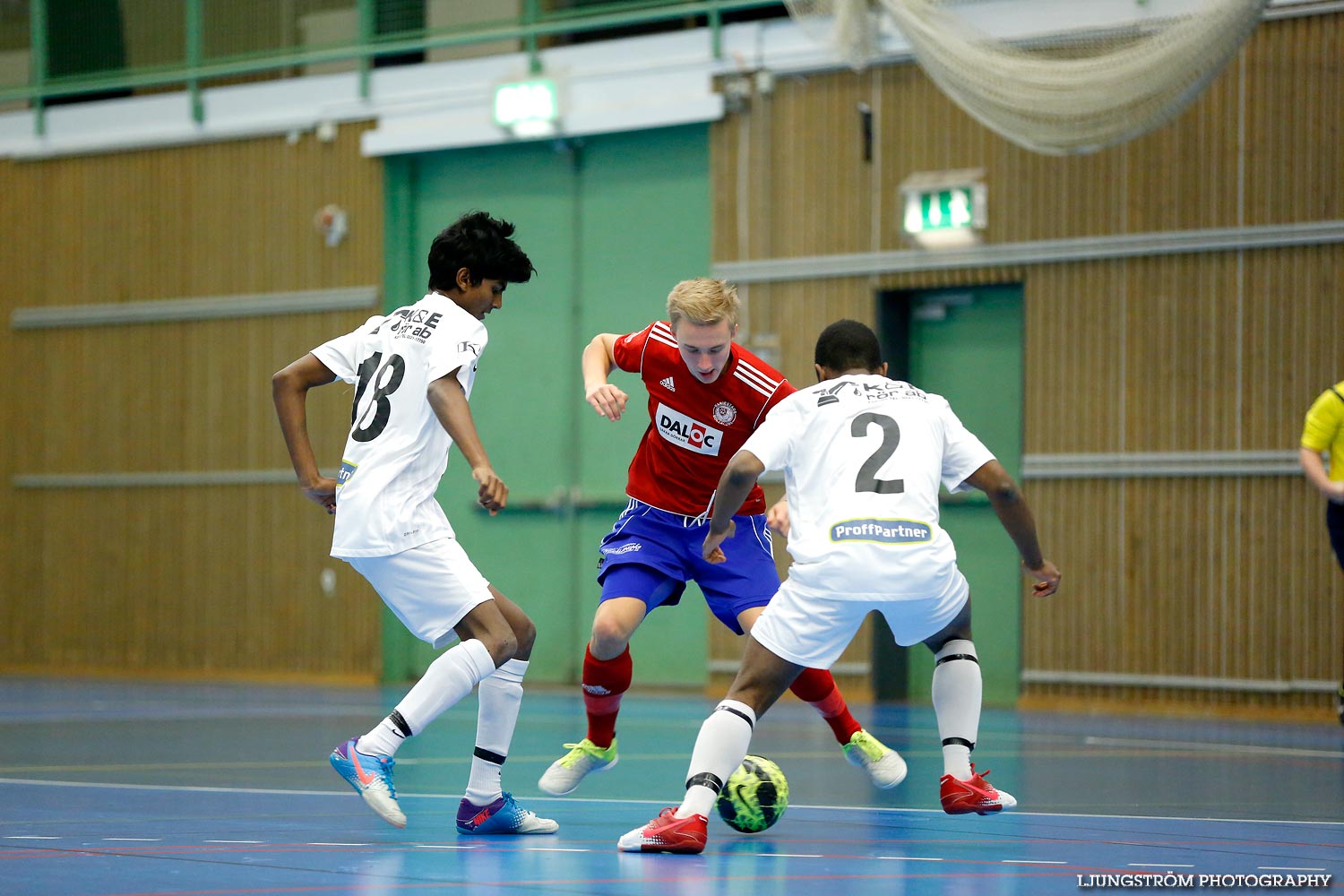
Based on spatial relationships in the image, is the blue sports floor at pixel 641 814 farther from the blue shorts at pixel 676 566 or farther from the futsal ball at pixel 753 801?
the blue shorts at pixel 676 566

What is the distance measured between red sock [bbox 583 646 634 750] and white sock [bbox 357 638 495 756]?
0.95 m

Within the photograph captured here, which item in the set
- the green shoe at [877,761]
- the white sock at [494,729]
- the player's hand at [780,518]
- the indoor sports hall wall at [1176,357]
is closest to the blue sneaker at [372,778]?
the white sock at [494,729]

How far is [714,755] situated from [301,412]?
6.10ft

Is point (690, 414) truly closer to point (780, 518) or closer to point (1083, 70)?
point (780, 518)

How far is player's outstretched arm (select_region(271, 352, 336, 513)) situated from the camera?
5375mm

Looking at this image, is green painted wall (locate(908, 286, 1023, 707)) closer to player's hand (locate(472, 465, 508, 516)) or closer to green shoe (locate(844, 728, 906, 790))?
green shoe (locate(844, 728, 906, 790))

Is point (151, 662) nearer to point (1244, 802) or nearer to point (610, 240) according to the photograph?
point (610, 240)

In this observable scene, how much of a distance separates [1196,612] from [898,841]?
6.99 metres

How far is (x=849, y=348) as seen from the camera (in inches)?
201

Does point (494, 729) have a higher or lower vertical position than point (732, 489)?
lower

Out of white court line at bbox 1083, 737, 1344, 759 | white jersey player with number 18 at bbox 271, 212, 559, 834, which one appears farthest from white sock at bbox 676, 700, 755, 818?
white court line at bbox 1083, 737, 1344, 759

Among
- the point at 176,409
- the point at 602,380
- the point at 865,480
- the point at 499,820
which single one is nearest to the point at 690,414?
the point at 602,380

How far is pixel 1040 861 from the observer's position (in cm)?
447

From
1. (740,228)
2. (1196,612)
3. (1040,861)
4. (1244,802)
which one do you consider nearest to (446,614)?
(1040,861)
